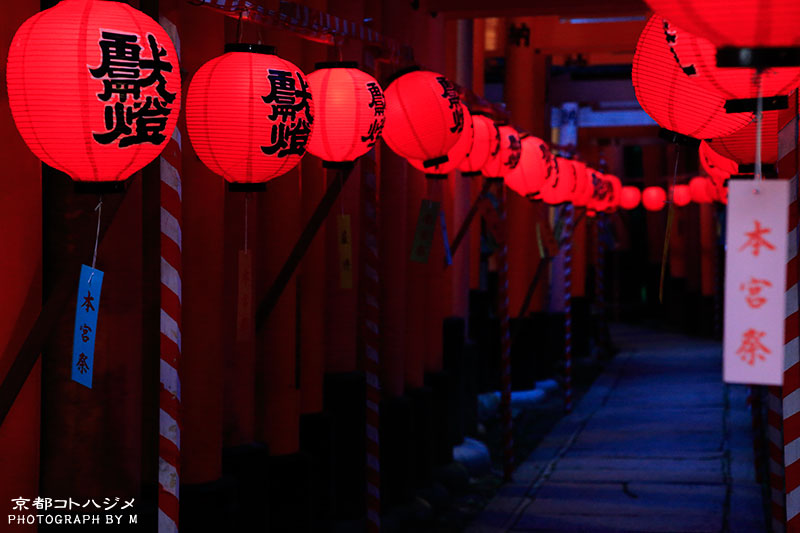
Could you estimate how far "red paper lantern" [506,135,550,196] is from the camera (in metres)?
11.0

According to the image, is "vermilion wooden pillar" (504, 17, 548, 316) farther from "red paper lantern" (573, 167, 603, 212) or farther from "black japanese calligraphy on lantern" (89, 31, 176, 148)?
"black japanese calligraphy on lantern" (89, 31, 176, 148)

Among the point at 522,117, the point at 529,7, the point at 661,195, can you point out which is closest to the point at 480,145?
the point at 529,7

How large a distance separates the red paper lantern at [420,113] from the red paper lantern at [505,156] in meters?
2.78

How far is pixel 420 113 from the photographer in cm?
684

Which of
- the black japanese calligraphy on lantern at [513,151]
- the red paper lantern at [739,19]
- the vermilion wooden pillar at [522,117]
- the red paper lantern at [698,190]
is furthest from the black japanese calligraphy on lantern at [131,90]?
the red paper lantern at [698,190]

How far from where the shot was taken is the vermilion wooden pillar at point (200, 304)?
237 inches

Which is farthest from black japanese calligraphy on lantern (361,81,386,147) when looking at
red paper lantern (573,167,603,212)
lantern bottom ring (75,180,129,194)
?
red paper lantern (573,167,603,212)

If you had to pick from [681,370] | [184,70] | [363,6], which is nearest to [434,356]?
[363,6]

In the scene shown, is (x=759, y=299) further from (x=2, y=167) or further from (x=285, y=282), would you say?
(x=285, y=282)

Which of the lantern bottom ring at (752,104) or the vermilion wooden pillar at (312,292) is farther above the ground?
the lantern bottom ring at (752,104)

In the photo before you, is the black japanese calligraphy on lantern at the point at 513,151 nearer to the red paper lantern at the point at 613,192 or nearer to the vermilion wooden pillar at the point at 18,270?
the vermilion wooden pillar at the point at 18,270

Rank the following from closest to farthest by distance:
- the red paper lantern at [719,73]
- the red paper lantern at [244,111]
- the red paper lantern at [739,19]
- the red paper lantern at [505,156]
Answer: the red paper lantern at [739,19] → the red paper lantern at [719,73] → the red paper lantern at [244,111] → the red paper lantern at [505,156]

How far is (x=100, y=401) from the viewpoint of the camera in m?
5.20

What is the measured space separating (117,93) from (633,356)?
67.1 feet
